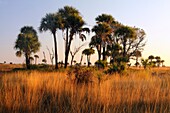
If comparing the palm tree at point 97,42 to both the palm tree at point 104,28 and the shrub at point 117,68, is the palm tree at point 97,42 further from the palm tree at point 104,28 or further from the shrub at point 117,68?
the shrub at point 117,68

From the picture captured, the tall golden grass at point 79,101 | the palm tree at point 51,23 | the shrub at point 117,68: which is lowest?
the tall golden grass at point 79,101

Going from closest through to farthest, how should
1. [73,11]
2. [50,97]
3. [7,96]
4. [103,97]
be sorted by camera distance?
1. [7,96]
2. [103,97]
3. [50,97]
4. [73,11]

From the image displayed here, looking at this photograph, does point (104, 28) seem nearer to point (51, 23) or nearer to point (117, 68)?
point (51, 23)

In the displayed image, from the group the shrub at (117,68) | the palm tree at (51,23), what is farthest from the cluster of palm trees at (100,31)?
the shrub at (117,68)

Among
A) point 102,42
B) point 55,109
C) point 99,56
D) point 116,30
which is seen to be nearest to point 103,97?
point 55,109

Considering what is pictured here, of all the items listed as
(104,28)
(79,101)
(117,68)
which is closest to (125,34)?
(104,28)

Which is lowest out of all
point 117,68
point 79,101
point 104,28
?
point 79,101

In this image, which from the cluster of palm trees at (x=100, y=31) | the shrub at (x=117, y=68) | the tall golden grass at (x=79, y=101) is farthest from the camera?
the cluster of palm trees at (x=100, y=31)

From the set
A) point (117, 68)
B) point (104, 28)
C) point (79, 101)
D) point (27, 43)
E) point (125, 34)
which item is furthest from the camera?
point (27, 43)

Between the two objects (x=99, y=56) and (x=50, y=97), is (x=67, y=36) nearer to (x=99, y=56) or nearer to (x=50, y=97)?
(x=99, y=56)

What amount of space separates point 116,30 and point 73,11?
790 cm

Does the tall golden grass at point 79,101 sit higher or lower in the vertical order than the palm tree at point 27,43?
lower

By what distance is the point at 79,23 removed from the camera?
4631 cm

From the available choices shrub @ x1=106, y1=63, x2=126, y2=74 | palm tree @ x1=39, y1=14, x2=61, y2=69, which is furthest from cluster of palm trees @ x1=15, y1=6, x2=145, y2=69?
shrub @ x1=106, y1=63, x2=126, y2=74
